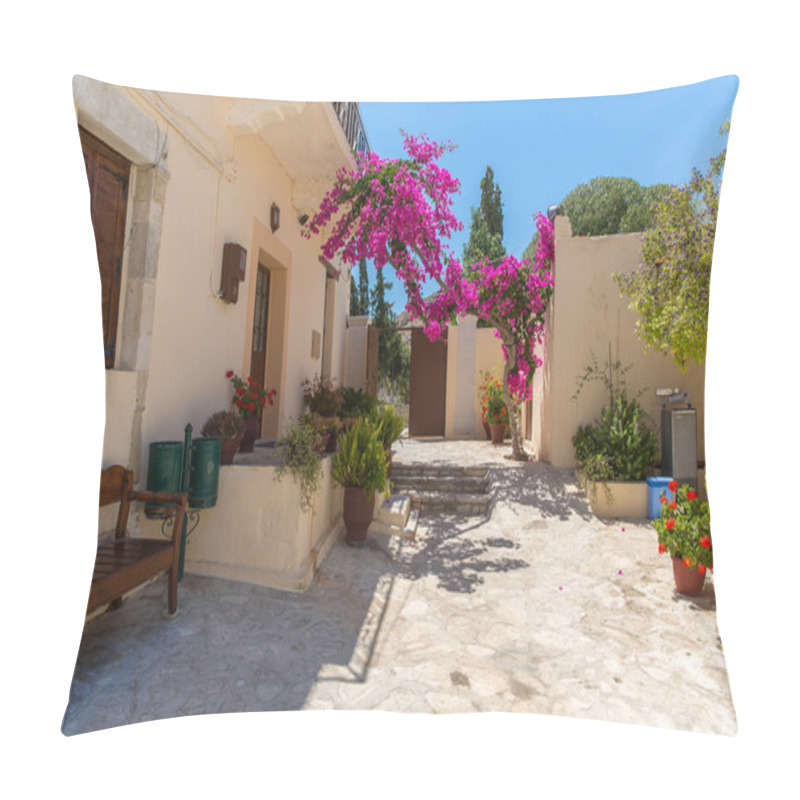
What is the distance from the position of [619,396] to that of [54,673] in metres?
3.86

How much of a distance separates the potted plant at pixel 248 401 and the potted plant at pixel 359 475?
0.68 m

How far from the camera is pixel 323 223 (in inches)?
99.9

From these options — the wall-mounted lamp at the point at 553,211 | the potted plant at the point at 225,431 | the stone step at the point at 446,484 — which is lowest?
the stone step at the point at 446,484

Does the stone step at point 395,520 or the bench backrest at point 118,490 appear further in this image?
the stone step at point 395,520

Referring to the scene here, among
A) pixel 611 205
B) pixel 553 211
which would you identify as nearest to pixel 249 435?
pixel 553 211

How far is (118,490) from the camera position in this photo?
1871mm

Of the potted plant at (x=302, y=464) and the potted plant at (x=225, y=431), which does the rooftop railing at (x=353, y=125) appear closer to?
the potted plant at (x=302, y=464)

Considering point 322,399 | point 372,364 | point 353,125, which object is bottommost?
point 322,399

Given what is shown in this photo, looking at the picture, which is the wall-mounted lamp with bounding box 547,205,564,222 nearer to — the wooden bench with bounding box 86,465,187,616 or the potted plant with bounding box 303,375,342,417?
the wooden bench with bounding box 86,465,187,616

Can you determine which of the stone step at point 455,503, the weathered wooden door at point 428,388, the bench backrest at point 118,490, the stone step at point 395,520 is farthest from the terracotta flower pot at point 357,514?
the weathered wooden door at point 428,388

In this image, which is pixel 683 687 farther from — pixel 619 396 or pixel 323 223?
pixel 619 396

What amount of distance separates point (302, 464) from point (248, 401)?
0.93m

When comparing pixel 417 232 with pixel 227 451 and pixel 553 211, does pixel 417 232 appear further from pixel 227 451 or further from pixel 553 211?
pixel 227 451

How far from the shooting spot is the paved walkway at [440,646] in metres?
1.30
